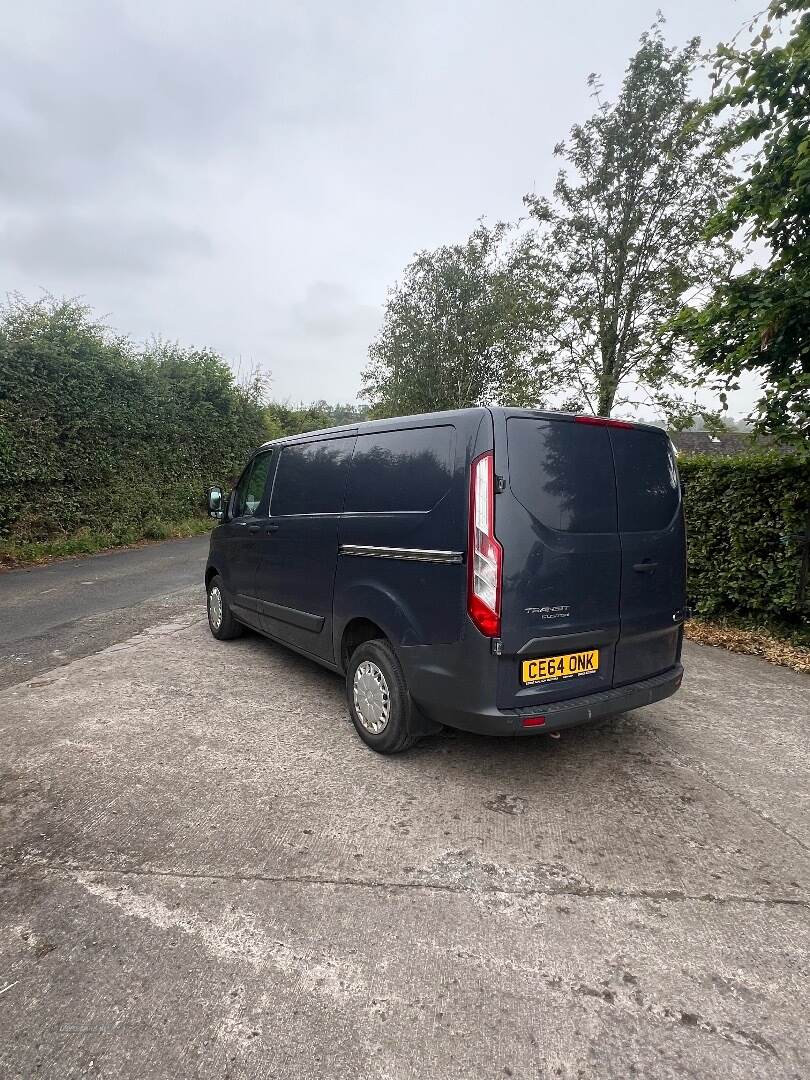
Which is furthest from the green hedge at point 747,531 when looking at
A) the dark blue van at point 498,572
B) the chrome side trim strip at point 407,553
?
the chrome side trim strip at point 407,553

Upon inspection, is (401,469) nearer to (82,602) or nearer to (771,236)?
(771,236)

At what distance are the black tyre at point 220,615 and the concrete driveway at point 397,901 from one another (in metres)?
1.66

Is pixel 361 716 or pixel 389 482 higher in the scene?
pixel 389 482

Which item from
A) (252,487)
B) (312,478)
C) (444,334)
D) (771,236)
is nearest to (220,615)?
(252,487)

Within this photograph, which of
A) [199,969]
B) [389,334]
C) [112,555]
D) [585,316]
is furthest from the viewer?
[389,334]

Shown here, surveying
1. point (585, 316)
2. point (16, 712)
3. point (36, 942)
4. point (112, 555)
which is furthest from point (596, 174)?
point (36, 942)

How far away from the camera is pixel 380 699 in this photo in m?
3.34

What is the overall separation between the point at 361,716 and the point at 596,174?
1467 centimetres

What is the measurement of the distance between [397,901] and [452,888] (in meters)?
0.23

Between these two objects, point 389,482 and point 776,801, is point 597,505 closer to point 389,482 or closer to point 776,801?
point 389,482

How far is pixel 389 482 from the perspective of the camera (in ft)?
11.0

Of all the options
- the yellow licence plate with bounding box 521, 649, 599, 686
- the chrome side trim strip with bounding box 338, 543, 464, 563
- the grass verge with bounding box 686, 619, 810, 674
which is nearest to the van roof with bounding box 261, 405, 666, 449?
the chrome side trim strip with bounding box 338, 543, 464, 563

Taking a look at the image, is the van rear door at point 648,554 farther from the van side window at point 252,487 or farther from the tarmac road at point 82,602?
the tarmac road at point 82,602

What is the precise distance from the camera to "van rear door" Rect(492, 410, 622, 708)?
2.74 meters
